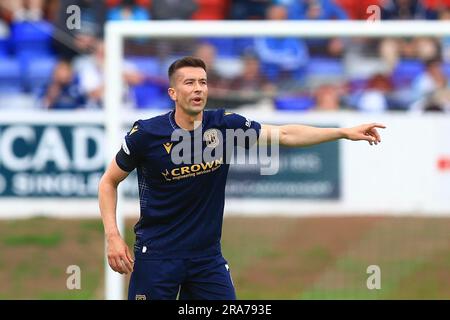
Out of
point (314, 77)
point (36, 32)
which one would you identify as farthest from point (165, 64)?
point (36, 32)

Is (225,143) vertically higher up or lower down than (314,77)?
lower down

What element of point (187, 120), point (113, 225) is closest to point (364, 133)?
point (187, 120)

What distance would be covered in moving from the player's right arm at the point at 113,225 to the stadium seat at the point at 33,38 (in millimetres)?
7334

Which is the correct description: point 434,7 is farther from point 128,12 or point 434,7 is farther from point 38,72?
point 38,72

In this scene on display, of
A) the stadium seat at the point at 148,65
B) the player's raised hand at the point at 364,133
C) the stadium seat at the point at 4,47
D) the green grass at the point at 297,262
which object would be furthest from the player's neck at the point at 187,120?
the stadium seat at the point at 4,47

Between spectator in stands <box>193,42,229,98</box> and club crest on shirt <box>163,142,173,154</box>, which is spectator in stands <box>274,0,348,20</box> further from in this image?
club crest on shirt <box>163,142,173,154</box>

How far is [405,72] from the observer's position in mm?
12328

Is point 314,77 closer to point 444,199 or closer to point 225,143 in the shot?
point 444,199

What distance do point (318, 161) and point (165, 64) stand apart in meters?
2.14

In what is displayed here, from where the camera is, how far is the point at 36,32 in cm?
1484

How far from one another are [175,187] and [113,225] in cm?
49

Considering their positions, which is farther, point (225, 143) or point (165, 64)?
point (165, 64)

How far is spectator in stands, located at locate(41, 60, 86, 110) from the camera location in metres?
13.4

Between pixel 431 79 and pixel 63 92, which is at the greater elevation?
pixel 63 92
